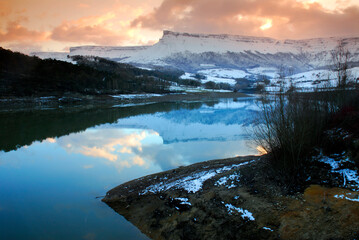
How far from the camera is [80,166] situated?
13227 millimetres

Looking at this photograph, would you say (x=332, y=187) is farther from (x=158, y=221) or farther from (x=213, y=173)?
(x=158, y=221)

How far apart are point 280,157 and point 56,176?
32.1 ft

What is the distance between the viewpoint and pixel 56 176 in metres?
11.7

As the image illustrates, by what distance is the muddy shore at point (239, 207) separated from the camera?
5684 mm

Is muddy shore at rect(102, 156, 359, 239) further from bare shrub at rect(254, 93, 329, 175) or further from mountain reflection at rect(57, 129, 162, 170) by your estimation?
mountain reflection at rect(57, 129, 162, 170)

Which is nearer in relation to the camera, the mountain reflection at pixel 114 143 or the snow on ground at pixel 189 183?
the snow on ground at pixel 189 183

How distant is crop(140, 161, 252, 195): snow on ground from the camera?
28.0 ft

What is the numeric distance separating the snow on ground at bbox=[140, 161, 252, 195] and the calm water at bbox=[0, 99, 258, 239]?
1667 millimetres

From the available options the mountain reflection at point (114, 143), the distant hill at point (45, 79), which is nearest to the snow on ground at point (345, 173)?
the mountain reflection at point (114, 143)

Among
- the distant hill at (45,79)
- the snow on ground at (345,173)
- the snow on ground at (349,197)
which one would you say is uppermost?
the distant hill at (45,79)

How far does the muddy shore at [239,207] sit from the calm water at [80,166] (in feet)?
2.59

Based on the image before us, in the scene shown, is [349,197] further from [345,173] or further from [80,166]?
[80,166]

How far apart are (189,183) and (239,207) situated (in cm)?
236

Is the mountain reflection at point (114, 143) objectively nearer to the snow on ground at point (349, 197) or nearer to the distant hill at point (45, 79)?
the snow on ground at point (349, 197)
